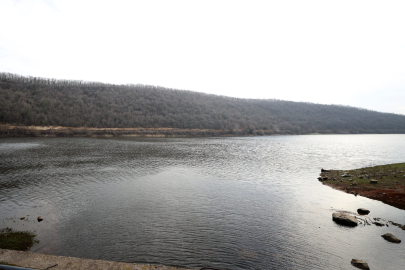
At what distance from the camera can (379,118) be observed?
580 feet

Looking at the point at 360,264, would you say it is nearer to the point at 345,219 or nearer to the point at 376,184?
the point at 345,219

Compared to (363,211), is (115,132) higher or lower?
lower

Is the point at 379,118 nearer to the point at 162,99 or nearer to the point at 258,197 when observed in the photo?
the point at 162,99

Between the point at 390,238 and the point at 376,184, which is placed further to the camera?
the point at 376,184

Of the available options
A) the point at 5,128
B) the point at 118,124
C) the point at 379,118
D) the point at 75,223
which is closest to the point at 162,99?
the point at 118,124

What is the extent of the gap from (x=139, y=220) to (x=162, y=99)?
511 feet

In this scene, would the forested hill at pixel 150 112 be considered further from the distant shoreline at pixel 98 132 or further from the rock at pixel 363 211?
the rock at pixel 363 211

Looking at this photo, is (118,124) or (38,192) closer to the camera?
(38,192)

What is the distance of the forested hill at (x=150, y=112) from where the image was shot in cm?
10794

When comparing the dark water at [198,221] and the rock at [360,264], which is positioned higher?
the rock at [360,264]

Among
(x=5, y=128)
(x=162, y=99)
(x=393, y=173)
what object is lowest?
(x=5, y=128)

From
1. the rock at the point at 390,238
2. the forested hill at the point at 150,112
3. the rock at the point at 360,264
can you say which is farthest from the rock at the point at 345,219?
the forested hill at the point at 150,112

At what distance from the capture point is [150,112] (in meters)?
140

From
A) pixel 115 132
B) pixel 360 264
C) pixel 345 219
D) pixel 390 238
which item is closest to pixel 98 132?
pixel 115 132
